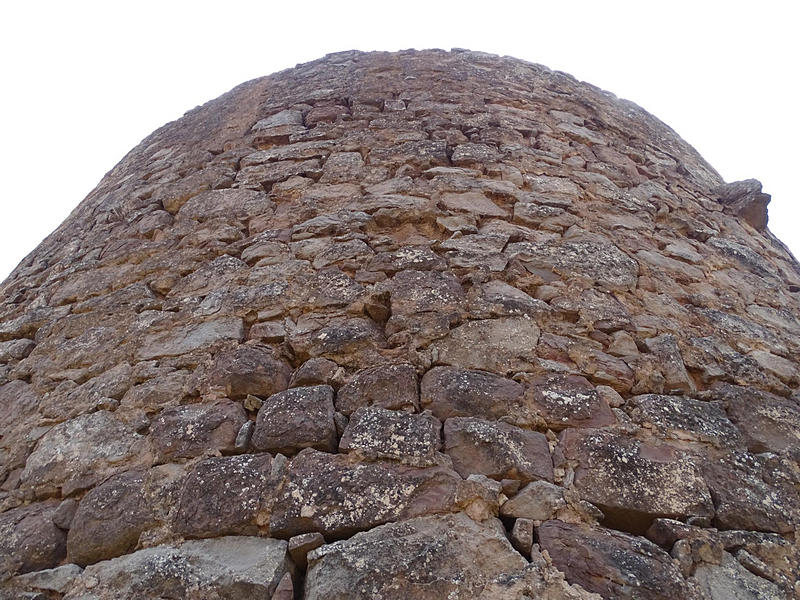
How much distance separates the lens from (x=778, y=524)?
191 centimetres

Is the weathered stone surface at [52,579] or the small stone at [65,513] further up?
the small stone at [65,513]

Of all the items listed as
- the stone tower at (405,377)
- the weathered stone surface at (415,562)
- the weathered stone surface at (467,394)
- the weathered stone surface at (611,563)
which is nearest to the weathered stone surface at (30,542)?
the stone tower at (405,377)

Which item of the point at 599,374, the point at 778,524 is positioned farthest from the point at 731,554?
the point at 599,374

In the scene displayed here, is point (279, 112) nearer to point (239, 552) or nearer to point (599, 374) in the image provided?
point (599, 374)

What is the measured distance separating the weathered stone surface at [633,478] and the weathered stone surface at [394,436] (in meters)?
0.38

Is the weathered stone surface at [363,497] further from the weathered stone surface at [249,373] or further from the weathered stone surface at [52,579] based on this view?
the weathered stone surface at [52,579]

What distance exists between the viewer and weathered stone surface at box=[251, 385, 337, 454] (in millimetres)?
1975

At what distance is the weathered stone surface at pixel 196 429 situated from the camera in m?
2.05

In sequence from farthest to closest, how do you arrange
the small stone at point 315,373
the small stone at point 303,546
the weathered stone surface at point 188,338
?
the weathered stone surface at point 188,338 → the small stone at point 315,373 → the small stone at point 303,546

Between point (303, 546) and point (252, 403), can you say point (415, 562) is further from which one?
point (252, 403)

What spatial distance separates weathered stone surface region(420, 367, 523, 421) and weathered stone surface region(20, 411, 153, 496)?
34.4 inches

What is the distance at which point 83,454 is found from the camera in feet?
7.21

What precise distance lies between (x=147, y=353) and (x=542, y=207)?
1695 millimetres

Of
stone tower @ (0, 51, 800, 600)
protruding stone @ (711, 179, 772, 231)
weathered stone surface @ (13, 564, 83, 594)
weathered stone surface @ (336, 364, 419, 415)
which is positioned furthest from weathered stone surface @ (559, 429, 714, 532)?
protruding stone @ (711, 179, 772, 231)
